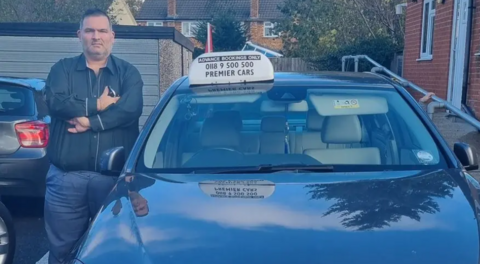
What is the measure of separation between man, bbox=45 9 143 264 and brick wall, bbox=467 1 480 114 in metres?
8.00

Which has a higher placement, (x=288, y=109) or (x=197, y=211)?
(x=288, y=109)

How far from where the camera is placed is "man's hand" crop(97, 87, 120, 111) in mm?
3842

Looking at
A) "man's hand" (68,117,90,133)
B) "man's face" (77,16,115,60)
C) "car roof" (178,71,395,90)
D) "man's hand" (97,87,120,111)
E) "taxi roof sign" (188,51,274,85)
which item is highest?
"man's face" (77,16,115,60)

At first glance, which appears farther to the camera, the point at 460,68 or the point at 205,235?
the point at 460,68

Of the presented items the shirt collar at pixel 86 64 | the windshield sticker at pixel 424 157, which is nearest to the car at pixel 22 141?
the shirt collar at pixel 86 64

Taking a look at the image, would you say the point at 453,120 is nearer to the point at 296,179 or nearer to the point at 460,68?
the point at 460,68

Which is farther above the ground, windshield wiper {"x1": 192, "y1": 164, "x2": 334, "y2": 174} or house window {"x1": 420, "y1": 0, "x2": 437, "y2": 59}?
house window {"x1": 420, "y1": 0, "x2": 437, "y2": 59}

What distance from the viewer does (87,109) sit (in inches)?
150

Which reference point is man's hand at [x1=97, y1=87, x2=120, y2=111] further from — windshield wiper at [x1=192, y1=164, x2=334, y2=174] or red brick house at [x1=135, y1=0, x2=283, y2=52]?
red brick house at [x1=135, y1=0, x2=283, y2=52]

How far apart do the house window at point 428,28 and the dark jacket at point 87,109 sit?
36.8 feet

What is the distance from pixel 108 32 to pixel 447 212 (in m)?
2.34

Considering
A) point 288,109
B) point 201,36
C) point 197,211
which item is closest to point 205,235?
point 197,211

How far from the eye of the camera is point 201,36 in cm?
4131

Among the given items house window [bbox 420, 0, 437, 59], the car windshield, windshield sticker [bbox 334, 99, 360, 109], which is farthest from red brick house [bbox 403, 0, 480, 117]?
windshield sticker [bbox 334, 99, 360, 109]
